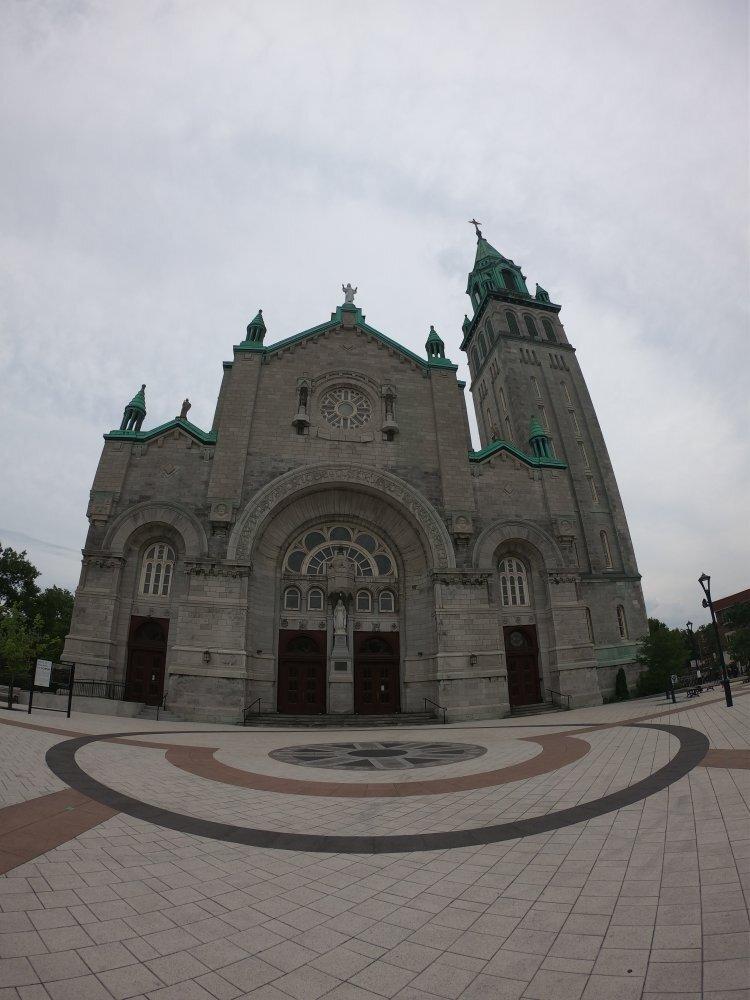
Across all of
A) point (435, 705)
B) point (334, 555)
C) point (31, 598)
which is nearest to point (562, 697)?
point (435, 705)

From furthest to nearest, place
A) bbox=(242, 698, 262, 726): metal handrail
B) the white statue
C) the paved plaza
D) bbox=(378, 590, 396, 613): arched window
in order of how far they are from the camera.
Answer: bbox=(378, 590, 396, 613): arched window < the white statue < bbox=(242, 698, 262, 726): metal handrail < the paved plaza

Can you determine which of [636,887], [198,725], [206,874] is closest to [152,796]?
[206,874]

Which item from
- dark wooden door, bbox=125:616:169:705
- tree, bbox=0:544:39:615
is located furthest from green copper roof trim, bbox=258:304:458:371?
tree, bbox=0:544:39:615

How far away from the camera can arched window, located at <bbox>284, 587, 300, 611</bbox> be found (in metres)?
23.7

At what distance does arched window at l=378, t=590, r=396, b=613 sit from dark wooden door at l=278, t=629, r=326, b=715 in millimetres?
3345

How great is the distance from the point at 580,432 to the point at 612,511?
7487 millimetres

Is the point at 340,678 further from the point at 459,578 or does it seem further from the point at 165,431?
the point at 165,431

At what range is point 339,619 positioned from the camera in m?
22.9

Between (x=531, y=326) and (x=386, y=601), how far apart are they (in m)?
32.6

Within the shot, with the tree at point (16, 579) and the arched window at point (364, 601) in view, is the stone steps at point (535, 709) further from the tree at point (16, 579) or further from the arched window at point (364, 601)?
the tree at point (16, 579)

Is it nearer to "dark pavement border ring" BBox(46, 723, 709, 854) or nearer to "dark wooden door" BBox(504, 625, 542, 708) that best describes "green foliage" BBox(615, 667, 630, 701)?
"dark wooden door" BBox(504, 625, 542, 708)

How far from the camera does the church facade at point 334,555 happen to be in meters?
21.2

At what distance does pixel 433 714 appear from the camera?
69.8 ft

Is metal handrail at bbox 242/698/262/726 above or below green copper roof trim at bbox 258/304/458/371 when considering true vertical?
below
